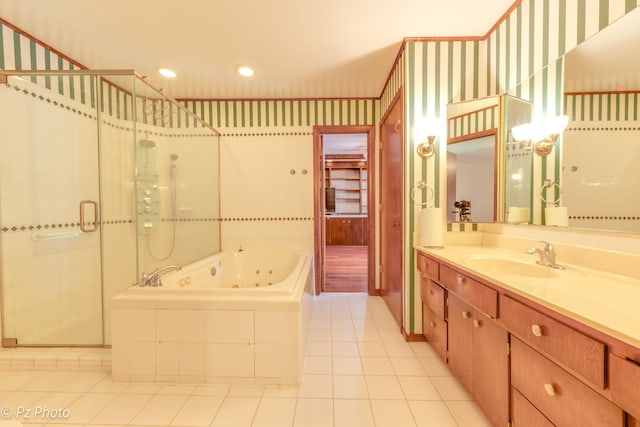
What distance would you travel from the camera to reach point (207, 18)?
1898mm

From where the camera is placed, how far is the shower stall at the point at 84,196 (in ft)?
6.30

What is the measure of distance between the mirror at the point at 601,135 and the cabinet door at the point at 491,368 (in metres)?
0.72

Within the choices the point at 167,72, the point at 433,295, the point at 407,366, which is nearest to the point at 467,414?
the point at 407,366

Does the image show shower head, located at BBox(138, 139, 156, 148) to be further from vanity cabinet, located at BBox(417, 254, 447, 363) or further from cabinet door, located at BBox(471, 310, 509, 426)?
cabinet door, located at BBox(471, 310, 509, 426)

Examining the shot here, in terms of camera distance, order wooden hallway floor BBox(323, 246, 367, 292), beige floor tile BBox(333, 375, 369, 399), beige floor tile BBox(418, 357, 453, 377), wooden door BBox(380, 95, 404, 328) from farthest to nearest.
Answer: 1. wooden hallway floor BBox(323, 246, 367, 292)
2. wooden door BBox(380, 95, 404, 328)
3. beige floor tile BBox(418, 357, 453, 377)
4. beige floor tile BBox(333, 375, 369, 399)

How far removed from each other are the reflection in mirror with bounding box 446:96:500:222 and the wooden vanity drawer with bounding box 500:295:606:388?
3.86ft

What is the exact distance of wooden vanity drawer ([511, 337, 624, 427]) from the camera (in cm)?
75

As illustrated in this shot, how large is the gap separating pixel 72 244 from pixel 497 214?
3.40 metres

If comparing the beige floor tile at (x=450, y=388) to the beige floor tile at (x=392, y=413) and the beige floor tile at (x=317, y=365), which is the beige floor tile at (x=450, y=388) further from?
the beige floor tile at (x=317, y=365)

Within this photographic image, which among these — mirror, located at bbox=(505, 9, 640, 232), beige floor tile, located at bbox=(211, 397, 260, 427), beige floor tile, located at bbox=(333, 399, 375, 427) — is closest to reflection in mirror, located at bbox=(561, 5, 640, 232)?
A: mirror, located at bbox=(505, 9, 640, 232)

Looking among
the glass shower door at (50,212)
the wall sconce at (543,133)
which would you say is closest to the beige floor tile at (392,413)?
the wall sconce at (543,133)

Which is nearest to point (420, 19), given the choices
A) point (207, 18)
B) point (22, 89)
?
point (207, 18)

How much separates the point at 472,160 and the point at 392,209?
85cm

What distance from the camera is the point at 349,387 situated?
163 centimetres
